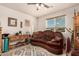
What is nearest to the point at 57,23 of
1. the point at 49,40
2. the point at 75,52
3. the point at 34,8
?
the point at 49,40

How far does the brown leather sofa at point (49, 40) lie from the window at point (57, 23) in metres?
0.09

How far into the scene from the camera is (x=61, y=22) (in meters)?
2.08

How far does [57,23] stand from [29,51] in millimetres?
738

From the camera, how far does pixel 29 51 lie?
2.08 meters

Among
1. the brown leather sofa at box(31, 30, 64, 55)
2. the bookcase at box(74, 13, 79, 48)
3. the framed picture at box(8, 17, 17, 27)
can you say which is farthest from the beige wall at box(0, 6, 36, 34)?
the bookcase at box(74, 13, 79, 48)

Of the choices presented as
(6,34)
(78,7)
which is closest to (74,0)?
(78,7)

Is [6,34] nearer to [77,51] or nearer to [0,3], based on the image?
[0,3]

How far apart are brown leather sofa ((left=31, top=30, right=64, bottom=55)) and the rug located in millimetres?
73

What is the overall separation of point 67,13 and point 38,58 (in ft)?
3.20

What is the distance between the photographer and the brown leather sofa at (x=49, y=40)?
6.61 feet

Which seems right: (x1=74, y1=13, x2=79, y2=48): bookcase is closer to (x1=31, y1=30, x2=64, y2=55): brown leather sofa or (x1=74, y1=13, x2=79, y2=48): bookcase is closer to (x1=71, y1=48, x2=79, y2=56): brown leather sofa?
(x1=71, y1=48, x2=79, y2=56): brown leather sofa

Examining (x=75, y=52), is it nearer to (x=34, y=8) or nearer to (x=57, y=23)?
(x=57, y=23)

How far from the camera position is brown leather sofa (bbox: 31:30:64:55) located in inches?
79.3

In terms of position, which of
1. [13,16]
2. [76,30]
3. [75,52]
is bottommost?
[75,52]
